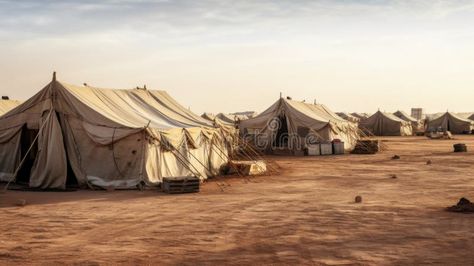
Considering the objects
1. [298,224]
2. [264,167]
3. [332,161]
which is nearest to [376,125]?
[332,161]

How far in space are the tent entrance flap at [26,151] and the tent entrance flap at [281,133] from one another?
17400mm

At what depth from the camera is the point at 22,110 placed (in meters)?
18.3

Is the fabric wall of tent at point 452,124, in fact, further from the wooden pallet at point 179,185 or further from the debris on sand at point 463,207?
the debris on sand at point 463,207

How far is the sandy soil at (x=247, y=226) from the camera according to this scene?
26.9 feet

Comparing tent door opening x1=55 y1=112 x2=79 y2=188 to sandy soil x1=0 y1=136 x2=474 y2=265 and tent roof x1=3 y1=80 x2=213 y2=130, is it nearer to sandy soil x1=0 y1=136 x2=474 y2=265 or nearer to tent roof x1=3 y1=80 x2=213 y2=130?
tent roof x1=3 y1=80 x2=213 y2=130

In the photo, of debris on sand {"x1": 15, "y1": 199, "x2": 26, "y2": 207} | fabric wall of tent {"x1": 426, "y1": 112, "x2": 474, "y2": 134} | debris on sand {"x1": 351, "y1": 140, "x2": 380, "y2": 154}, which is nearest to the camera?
debris on sand {"x1": 15, "y1": 199, "x2": 26, "y2": 207}

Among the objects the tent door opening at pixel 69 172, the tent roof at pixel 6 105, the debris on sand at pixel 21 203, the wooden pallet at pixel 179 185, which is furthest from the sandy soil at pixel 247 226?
the tent roof at pixel 6 105

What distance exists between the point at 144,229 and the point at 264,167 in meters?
11.9

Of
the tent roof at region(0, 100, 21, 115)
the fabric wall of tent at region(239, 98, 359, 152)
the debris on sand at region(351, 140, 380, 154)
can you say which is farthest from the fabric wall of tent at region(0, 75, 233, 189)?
the debris on sand at region(351, 140, 380, 154)

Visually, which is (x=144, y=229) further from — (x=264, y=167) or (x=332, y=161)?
(x=332, y=161)

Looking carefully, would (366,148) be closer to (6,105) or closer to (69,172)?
(69,172)

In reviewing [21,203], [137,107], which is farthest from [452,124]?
[21,203]

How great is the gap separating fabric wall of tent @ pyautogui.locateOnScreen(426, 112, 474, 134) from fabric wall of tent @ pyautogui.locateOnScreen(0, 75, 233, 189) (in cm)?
5073

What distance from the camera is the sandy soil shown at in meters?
8.21
